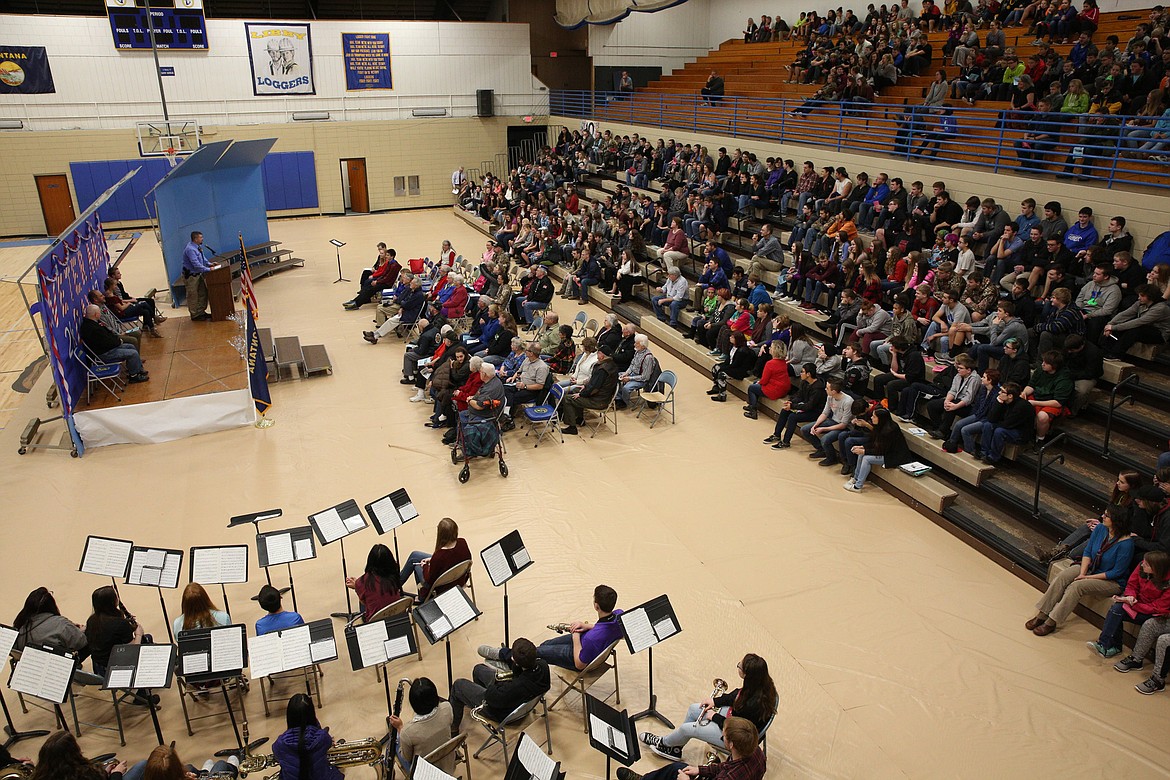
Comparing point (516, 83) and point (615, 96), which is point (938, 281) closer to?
point (615, 96)

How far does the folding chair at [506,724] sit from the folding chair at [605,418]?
521 cm

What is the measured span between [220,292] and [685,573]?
36.0ft

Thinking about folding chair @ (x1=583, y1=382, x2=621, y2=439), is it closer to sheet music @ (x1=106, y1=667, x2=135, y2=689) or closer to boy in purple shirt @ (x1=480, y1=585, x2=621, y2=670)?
boy in purple shirt @ (x1=480, y1=585, x2=621, y2=670)

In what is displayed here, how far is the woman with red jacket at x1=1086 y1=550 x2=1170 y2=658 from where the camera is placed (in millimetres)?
5883

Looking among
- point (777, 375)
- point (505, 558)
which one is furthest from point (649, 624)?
point (777, 375)

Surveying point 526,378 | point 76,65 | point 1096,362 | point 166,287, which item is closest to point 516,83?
point 76,65

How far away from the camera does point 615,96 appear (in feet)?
89.8

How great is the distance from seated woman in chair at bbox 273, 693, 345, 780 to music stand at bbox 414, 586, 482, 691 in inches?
34.8

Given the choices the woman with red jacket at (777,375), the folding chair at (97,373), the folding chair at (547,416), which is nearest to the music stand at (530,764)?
the folding chair at (547,416)

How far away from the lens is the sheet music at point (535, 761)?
4.08 metres

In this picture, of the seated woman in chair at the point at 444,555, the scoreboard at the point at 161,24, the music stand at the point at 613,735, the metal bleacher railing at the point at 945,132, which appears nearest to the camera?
the music stand at the point at 613,735

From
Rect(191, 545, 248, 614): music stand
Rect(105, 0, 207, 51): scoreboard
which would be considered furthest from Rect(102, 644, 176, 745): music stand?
Rect(105, 0, 207, 51): scoreboard

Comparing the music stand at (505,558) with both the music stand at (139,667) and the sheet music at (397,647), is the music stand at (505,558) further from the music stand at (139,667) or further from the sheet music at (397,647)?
the music stand at (139,667)

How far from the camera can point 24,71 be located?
76.2 ft
